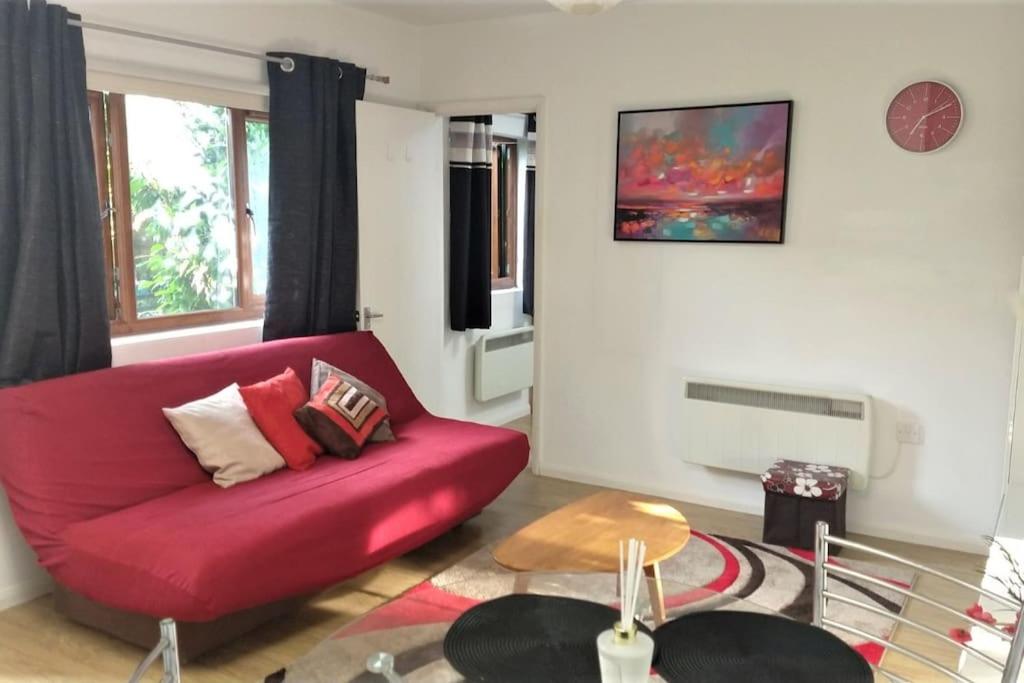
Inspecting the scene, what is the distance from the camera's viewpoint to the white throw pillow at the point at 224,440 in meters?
3.05

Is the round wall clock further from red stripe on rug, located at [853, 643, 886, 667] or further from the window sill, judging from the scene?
the window sill

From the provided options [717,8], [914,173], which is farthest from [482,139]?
[914,173]

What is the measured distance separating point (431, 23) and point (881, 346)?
9.18 feet

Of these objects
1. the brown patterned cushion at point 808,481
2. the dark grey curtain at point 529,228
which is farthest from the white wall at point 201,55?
the brown patterned cushion at point 808,481

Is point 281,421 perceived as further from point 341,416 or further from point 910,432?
point 910,432

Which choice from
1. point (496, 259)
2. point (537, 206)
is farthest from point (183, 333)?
point (496, 259)

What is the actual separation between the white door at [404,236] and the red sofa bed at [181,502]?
1014 mm

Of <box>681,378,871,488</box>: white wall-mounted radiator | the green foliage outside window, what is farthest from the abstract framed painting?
the green foliage outside window

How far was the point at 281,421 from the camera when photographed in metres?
3.28

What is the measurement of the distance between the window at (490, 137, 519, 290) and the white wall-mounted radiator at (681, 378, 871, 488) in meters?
2.05

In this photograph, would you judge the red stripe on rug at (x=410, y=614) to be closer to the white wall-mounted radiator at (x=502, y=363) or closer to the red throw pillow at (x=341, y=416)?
the red throw pillow at (x=341, y=416)

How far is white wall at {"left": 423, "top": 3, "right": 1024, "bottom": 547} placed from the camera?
3447mm

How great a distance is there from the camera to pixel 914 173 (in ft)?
11.6

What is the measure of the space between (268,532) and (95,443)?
739 mm
